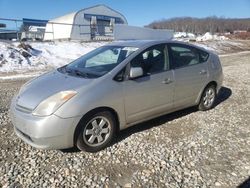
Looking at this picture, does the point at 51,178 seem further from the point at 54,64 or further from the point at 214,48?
the point at 214,48

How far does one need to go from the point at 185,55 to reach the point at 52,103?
297 cm

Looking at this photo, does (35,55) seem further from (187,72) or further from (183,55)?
(187,72)

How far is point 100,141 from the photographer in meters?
4.57

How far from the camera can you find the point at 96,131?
4.49m

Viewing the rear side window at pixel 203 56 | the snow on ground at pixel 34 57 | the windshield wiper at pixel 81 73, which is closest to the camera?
the windshield wiper at pixel 81 73

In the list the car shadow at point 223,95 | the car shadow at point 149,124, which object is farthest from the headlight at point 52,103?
the car shadow at point 223,95

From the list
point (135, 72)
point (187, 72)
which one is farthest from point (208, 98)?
point (135, 72)

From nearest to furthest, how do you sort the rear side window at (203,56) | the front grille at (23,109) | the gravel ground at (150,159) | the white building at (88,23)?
the gravel ground at (150,159) → the front grille at (23,109) → the rear side window at (203,56) → the white building at (88,23)

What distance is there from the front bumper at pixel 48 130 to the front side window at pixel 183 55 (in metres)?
2.35

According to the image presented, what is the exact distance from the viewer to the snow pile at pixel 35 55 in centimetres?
1532

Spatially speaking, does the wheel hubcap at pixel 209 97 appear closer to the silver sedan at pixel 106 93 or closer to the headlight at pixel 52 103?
the silver sedan at pixel 106 93

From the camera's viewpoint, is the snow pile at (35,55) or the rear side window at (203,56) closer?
→ the rear side window at (203,56)

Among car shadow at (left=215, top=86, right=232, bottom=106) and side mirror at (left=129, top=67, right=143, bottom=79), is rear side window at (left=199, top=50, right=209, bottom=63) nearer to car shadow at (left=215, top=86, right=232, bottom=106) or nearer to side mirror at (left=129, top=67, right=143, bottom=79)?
car shadow at (left=215, top=86, right=232, bottom=106)

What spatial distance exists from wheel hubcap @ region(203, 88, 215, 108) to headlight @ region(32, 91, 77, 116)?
3.34 m
